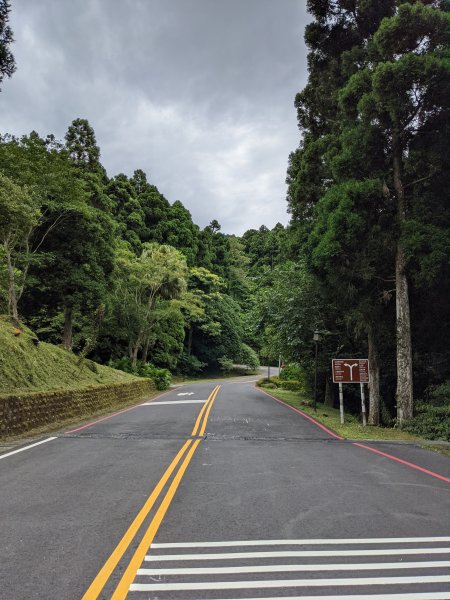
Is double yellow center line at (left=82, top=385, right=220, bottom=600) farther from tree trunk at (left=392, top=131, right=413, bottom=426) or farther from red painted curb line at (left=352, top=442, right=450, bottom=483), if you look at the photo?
tree trunk at (left=392, top=131, right=413, bottom=426)

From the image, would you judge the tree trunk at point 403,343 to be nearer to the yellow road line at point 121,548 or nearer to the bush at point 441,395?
the bush at point 441,395

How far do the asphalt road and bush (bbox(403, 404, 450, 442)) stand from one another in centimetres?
284

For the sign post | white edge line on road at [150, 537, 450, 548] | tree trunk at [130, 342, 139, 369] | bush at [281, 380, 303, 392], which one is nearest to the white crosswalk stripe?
white edge line on road at [150, 537, 450, 548]

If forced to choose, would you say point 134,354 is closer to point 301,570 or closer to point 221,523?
point 221,523

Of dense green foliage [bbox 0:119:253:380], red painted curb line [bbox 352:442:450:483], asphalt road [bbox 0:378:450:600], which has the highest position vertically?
dense green foliage [bbox 0:119:253:380]

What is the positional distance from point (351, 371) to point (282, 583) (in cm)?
1167

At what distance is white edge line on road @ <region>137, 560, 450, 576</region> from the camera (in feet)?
11.4

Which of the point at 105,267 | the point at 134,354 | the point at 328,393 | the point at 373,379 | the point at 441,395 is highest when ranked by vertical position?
the point at 105,267

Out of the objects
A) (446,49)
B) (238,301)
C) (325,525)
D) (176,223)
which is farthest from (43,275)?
(238,301)

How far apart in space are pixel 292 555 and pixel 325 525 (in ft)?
2.97

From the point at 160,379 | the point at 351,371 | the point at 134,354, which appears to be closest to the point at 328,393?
the point at 351,371

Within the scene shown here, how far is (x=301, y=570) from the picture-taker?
3504mm

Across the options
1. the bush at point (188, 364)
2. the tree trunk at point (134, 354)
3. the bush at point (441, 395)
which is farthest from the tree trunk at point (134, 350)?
the bush at point (441, 395)

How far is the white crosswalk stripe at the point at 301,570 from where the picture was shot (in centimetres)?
316
